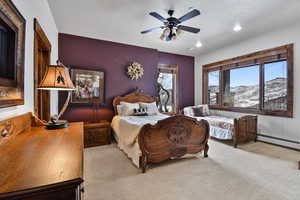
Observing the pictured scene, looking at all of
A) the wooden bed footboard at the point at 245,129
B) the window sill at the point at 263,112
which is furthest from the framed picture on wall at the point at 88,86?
the window sill at the point at 263,112

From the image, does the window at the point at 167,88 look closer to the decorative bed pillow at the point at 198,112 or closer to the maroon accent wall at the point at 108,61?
the maroon accent wall at the point at 108,61

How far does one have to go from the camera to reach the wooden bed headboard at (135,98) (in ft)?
13.6

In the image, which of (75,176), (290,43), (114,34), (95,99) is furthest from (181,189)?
(290,43)

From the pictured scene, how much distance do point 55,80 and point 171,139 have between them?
76.2 inches

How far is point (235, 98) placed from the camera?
4594mm

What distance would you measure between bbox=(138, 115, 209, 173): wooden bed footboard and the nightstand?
5.05 ft

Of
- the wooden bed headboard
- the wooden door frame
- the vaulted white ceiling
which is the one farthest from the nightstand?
the vaulted white ceiling

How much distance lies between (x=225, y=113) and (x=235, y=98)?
574 millimetres

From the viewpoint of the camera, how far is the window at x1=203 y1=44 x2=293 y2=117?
3.47 m

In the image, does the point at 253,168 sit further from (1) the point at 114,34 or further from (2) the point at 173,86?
(1) the point at 114,34

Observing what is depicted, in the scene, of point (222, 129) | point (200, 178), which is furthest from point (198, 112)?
point (200, 178)

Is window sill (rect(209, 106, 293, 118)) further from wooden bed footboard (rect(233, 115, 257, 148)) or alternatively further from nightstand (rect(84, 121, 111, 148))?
nightstand (rect(84, 121, 111, 148))

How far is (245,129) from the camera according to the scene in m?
3.62

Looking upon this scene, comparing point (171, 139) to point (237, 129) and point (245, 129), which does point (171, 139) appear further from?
point (245, 129)
